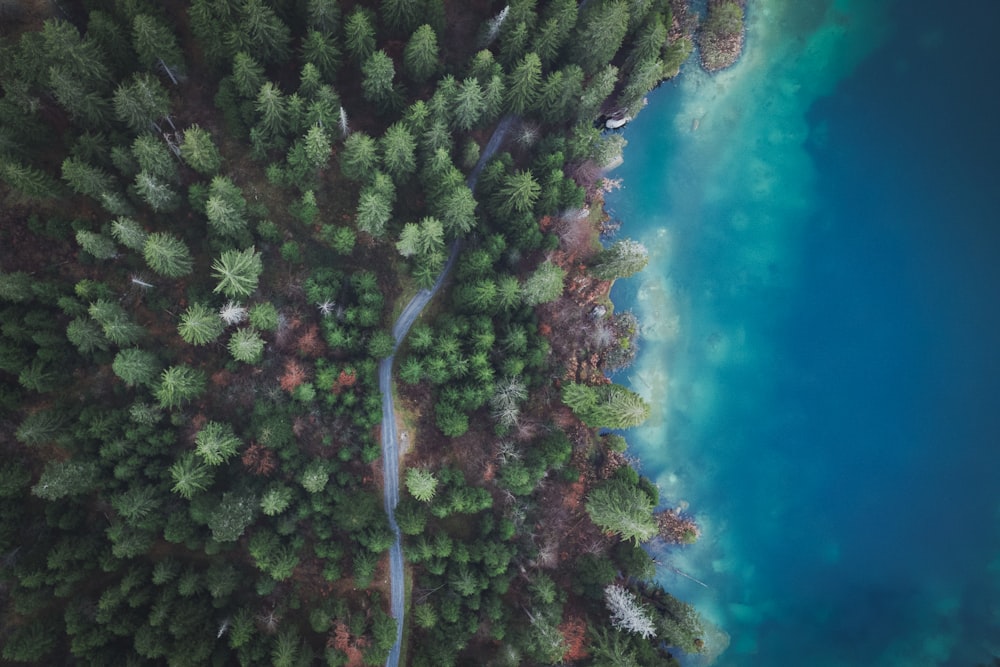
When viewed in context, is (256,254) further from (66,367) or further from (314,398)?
(66,367)

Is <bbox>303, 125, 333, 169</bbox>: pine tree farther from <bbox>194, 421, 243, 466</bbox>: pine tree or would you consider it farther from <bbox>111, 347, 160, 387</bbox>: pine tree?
<bbox>194, 421, 243, 466</bbox>: pine tree

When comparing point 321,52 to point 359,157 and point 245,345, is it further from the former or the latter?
point 245,345

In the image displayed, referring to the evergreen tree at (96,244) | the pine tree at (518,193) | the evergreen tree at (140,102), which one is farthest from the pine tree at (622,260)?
the evergreen tree at (96,244)

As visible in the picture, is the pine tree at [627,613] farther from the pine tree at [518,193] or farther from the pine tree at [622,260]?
the pine tree at [518,193]

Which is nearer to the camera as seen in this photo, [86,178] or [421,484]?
[86,178]

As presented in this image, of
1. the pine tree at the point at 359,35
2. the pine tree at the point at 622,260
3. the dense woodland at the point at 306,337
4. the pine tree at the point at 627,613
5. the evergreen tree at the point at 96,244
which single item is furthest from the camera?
the pine tree at the point at 622,260

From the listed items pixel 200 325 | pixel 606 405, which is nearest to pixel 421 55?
pixel 200 325
